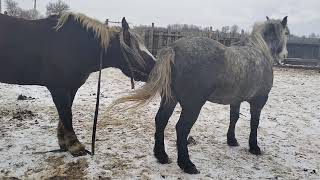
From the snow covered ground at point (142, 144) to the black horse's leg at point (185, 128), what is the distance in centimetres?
11

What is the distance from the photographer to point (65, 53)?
165 inches

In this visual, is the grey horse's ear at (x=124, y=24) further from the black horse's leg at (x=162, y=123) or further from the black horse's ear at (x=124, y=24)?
the black horse's leg at (x=162, y=123)

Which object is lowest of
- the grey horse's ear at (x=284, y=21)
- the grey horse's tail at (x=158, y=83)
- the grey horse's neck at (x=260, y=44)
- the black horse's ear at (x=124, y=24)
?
the grey horse's tail at (x=158, y=83)

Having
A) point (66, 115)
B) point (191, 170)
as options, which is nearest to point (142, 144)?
point (191, 170)

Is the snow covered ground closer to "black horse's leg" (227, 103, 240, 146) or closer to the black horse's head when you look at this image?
"black horse's leg" (227, 103, 240, 146)

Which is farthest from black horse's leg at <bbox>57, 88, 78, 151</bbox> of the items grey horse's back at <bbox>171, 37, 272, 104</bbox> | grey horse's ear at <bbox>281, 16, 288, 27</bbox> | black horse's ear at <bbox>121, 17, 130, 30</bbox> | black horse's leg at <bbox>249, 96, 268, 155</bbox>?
grey horse's ear at <bbox>281, 16, 288, 27</bbox>

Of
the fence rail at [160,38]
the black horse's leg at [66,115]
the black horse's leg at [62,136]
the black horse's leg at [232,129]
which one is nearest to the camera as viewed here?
the black horse's leg at [66,115]

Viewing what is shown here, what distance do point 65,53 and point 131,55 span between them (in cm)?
85

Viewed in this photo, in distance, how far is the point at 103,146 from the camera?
4.86m

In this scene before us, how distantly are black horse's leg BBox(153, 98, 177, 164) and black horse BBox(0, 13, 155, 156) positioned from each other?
545 mm

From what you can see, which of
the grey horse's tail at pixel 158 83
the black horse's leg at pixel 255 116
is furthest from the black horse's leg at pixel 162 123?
the black horse's leg at pixel 255 116

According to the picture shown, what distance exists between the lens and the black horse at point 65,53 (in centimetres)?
418

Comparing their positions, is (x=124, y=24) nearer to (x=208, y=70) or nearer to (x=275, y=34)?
(x=208, y=70)

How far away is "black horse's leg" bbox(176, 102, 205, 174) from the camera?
4047 mm
